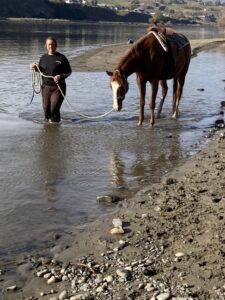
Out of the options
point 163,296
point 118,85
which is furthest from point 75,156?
point 163,296

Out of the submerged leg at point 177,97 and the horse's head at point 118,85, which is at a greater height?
the horse's head at point 118,85

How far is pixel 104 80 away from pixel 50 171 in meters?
13.3

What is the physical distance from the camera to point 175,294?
4180 millimetres

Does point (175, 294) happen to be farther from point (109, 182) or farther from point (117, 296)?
point (109, 182)

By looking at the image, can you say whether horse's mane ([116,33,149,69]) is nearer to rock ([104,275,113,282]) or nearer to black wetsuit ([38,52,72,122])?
black wetsuit ([38,52,72,122])

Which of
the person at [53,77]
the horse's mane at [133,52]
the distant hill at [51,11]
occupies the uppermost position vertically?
the horse's mane at [133,52]

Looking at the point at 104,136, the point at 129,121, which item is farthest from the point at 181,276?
the point at 129,121

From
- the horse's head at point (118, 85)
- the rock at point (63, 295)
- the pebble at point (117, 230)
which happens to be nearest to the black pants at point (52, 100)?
the horse's head at point (118, 85)

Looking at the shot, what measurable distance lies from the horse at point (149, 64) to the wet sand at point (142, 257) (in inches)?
151

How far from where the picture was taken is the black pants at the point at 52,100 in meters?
11.7

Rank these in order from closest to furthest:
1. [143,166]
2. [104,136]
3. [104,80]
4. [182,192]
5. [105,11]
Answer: [182,192]
[143,166]
[104,136]
[104,80]
[105,11]

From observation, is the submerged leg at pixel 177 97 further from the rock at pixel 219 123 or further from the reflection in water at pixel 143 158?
the reflection in water at pixel 143 158

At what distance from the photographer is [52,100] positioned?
11.7 meters

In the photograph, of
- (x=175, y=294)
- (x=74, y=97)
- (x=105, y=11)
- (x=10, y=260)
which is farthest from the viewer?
(x=105, y=11)
